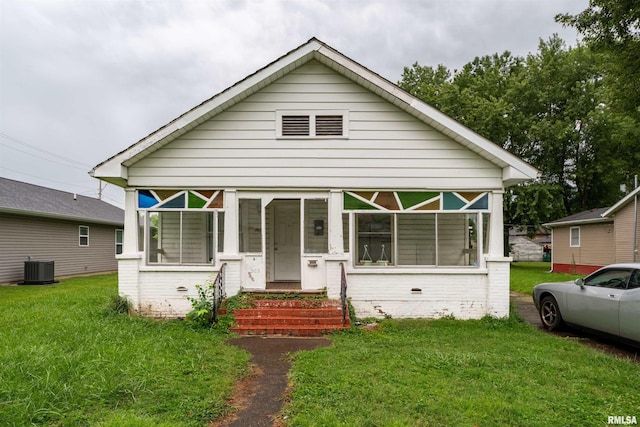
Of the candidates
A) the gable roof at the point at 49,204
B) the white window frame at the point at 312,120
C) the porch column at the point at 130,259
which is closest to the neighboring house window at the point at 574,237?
the white window frame at the point at 312,120

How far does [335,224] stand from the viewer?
27.1 feet

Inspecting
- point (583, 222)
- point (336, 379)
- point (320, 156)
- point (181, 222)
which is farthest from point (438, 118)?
point (583, 222)

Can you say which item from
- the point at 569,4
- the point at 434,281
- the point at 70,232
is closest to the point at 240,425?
the point at 434,281

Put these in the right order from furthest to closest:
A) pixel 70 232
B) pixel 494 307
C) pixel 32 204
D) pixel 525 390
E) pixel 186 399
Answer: pixel 70 232 < pixel 32 204 < pixel 494 307 < pixel 525 390 < pixel 186 399

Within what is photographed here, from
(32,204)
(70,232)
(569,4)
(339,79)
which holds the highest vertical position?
(569,4)

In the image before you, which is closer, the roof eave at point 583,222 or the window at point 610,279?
the window at point 610,279

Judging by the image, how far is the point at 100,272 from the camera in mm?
20391

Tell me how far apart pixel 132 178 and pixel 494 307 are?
8.77 meters

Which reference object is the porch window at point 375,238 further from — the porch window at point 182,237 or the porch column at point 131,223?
the porch column at point 131,223

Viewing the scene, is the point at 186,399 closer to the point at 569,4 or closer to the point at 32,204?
the point at 569,4

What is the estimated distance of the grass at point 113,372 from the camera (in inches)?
141

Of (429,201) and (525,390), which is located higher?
(429,201)

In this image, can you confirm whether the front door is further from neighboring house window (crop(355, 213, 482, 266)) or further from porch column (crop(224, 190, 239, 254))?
neighboring house window (crop(355, 213, 482, 266))

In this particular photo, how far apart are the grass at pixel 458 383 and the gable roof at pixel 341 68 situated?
12.7 ft
